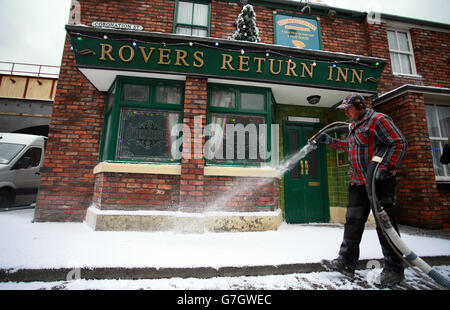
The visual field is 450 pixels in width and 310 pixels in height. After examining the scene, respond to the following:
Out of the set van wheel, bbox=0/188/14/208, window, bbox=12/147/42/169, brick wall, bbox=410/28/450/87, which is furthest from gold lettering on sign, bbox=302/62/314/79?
van wheel, bbox=0/188/14/208

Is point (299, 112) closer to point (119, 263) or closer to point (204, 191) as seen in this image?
point (204, 191)

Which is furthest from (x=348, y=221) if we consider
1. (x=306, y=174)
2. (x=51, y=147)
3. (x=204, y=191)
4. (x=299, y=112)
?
(x=51, y=147)

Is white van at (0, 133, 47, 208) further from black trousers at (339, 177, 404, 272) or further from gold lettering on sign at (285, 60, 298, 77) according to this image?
black trousers at (339, 177, 404, 272)

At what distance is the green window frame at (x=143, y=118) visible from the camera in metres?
4.60

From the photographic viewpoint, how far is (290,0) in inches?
256

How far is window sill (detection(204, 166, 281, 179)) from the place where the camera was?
4.55 m

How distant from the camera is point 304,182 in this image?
19.8 feet

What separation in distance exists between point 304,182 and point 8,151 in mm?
9306

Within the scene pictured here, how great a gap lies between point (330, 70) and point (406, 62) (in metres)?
4.42

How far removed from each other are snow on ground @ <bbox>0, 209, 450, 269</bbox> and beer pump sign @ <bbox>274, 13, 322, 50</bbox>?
551 centimetres

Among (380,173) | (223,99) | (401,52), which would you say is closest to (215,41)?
(223,99)

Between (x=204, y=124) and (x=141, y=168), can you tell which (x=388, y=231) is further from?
(x=141, y=168)

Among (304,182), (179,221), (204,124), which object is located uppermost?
(204,124)

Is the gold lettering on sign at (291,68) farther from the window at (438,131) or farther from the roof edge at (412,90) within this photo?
the window at (438,131)
